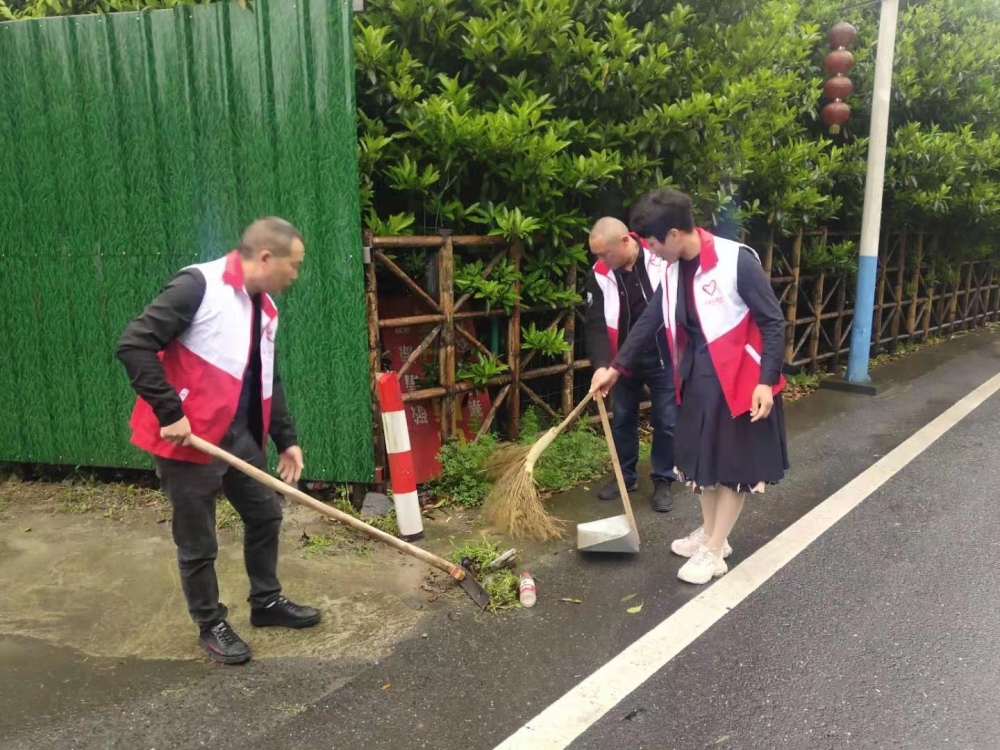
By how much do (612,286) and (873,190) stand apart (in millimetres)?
4556

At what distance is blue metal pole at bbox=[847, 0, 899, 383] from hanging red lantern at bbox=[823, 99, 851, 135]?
0.87 ft

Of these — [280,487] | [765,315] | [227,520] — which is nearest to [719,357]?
[765,315]

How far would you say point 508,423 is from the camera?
5.53 metres

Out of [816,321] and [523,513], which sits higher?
[816,321]

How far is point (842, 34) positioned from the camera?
782 centimetres

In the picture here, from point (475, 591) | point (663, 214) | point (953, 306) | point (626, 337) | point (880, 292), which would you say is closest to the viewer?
point (663, 214)

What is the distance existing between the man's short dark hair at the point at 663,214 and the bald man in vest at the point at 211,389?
5.00 feet

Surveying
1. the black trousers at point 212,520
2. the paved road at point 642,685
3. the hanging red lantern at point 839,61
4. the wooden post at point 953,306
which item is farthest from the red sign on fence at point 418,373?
the wooden post at point 953,306

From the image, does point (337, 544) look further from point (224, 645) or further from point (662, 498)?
point (662, 498)

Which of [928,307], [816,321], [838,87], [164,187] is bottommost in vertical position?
[928,307]

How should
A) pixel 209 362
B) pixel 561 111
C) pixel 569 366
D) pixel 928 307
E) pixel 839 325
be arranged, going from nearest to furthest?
pixel 209 362
pixel 561 111
pixel 569 366
pixel 839 325
pixel 928 307

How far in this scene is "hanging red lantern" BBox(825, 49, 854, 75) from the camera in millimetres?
7812

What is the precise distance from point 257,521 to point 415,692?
95 centimetres

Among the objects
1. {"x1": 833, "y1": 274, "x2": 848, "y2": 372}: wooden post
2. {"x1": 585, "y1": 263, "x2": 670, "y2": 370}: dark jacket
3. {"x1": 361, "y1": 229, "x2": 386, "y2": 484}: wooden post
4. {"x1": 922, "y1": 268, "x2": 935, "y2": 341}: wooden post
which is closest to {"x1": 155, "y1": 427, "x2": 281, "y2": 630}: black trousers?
{"x1": 361, "y1": 229, "x2": 386, "y2": 484}: wooden post
